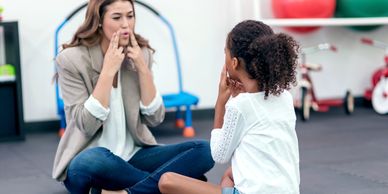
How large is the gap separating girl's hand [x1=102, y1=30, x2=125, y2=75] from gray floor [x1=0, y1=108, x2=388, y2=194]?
77 centimetres

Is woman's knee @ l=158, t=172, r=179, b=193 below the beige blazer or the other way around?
below

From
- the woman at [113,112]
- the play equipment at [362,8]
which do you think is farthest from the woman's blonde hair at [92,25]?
the play equipment at [362,8]

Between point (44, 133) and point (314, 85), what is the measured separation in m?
2.15

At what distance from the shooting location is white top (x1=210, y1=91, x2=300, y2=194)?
94.0 inches

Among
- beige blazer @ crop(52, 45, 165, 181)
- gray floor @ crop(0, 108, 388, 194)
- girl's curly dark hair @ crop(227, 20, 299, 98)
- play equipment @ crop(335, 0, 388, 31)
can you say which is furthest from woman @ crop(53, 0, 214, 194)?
play equipment @ crop(335, 0, 388, 31)

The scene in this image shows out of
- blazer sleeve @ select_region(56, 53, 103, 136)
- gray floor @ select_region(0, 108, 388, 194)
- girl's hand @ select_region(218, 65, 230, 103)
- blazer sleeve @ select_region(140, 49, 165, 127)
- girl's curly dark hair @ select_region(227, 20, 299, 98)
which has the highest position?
girl's curly dark hair @ select_region(227, 20, 299, 98)

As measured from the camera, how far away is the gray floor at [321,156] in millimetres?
3451

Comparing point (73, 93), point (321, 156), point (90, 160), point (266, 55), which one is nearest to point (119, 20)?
point (73, 93)

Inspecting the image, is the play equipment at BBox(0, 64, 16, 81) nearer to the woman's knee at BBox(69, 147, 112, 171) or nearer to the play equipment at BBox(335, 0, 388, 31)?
the woman's knee at BBox(69, 147, 112, 171)

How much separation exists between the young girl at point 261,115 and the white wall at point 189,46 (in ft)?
9.13

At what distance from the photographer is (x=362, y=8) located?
208 inches

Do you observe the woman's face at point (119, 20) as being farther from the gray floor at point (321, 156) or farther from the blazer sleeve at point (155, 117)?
the gray floor at point (321, 156)

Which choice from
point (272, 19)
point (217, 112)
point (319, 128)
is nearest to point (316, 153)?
point (319, 128)

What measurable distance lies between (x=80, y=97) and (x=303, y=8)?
2.58 meters
